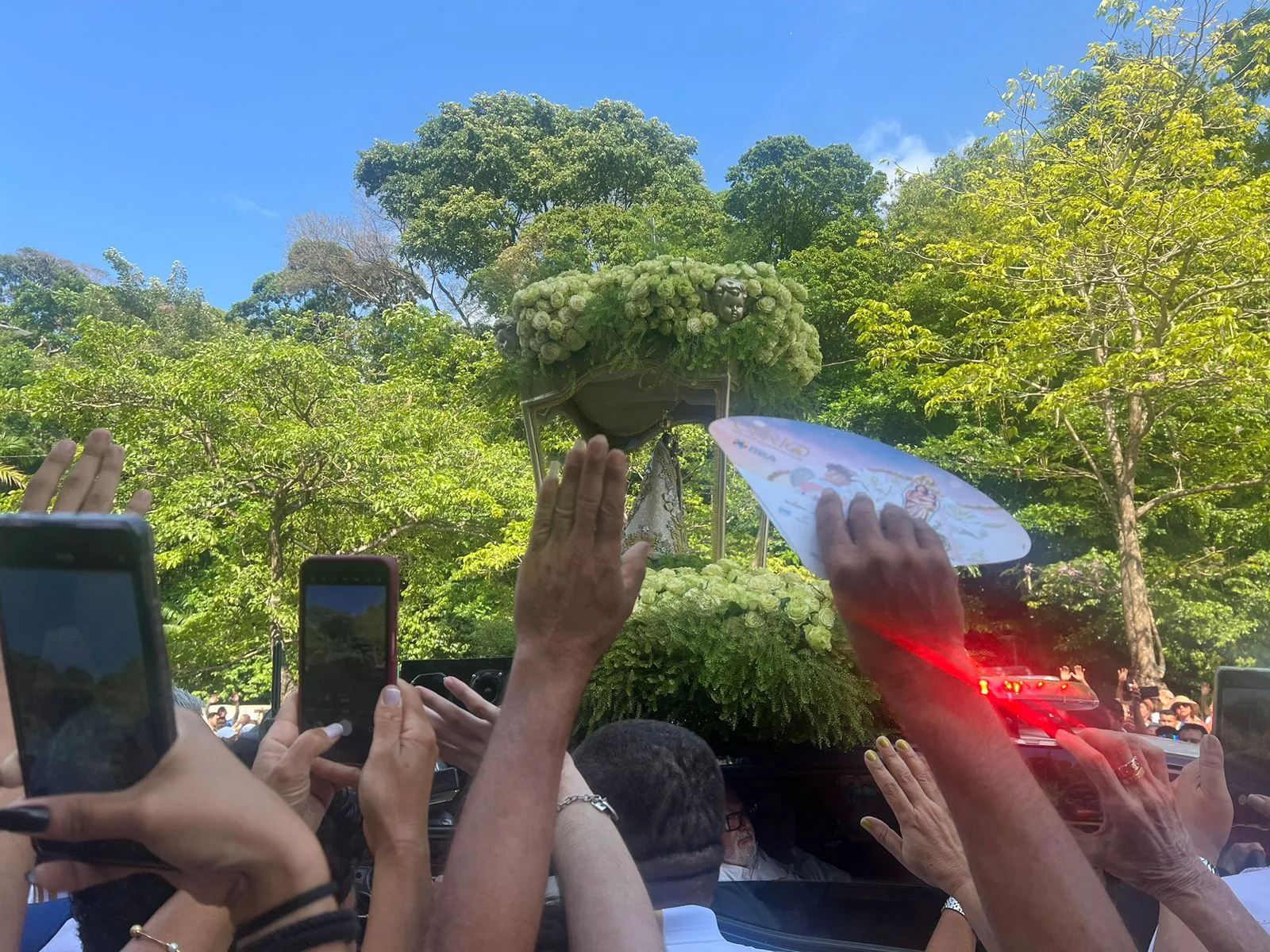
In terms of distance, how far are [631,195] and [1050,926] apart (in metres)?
20.9

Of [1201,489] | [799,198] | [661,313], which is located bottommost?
[1201,489]

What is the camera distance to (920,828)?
1.32 metres

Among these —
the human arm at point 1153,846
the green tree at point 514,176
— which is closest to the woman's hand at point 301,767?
the human arm at point 1153,846

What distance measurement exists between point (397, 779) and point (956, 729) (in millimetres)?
578

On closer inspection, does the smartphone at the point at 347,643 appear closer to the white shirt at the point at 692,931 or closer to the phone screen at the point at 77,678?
the phone screen at the point at 77,678

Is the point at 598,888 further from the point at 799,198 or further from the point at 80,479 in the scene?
the point at 799,198

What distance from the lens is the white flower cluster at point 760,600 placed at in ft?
7.82

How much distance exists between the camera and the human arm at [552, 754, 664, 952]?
3.21 feet

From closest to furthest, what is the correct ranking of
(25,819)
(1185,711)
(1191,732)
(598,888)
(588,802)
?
(25,819) → (598,888) → (588,802) → (1191,732) → (1185,711)

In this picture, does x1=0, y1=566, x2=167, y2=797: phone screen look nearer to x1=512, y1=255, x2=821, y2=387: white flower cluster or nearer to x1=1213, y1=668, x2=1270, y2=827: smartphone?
x1=1213, y1=668, x2=1270, y2=827: smartphone

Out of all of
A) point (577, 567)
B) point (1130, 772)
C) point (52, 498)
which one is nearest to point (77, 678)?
point (577, 567)

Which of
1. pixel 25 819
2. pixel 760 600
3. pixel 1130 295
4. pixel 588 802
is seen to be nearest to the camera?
pixel 25 819

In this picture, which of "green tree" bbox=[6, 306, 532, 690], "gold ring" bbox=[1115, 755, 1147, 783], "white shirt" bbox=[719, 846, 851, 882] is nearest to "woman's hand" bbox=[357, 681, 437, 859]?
"gold ring" bbox=[1115, 755, 1147, 783]

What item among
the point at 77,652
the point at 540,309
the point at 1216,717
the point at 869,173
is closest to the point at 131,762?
the point at 77,652
